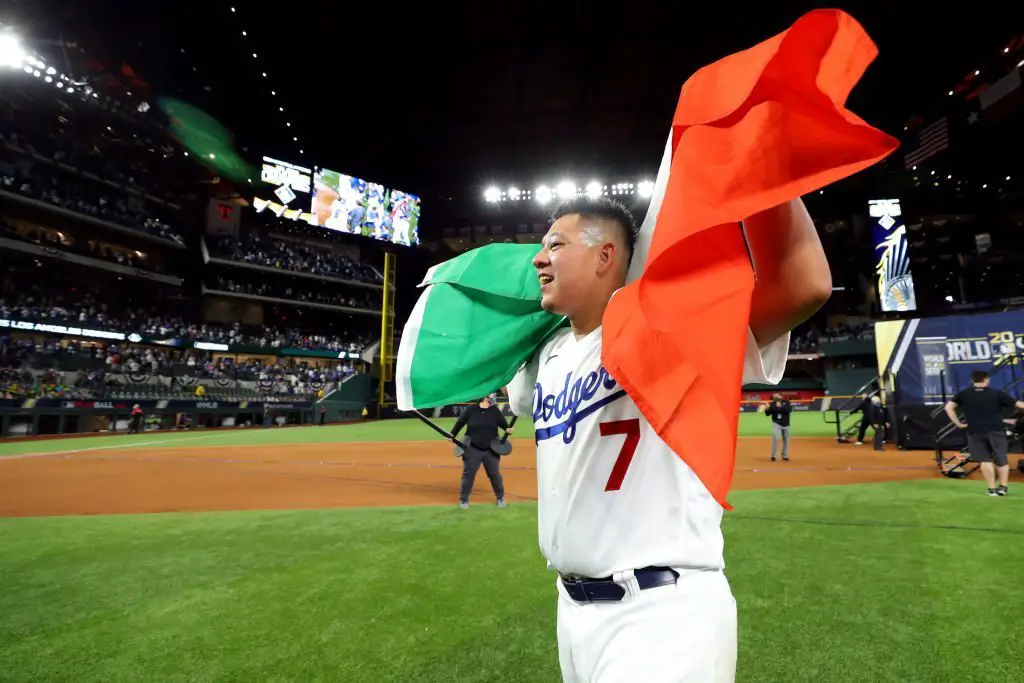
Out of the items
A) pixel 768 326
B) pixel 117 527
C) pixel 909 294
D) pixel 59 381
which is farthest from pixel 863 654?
pixel 59 381

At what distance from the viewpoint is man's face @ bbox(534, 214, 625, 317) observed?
5.73 feet

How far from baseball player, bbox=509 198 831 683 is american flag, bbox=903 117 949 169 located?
104ft

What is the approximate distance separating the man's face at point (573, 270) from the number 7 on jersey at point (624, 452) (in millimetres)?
439

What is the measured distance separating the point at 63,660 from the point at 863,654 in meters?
5.35

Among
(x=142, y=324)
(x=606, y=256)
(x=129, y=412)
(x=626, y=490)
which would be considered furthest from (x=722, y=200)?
(x=142, y=324)

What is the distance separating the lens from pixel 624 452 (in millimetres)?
1552

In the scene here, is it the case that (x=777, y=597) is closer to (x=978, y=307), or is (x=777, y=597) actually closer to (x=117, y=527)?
(x=117, y=527)

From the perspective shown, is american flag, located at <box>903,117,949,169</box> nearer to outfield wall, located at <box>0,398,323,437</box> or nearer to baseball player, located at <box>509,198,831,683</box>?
baseball player, located at <box>509,198,831,683</box>

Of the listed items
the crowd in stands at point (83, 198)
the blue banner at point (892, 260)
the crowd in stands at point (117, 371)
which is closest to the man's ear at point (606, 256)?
the blue banner at point (892, 260)

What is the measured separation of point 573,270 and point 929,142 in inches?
1274

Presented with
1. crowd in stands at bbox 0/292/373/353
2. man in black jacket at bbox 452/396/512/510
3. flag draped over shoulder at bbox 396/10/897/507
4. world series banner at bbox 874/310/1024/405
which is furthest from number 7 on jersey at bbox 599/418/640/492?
crowd in stands at bbox 0/292/373/353

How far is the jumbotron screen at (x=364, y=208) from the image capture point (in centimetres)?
4581

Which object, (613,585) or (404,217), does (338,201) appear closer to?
(404,217)

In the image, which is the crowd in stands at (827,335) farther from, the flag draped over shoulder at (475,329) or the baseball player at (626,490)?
the baseball player at (626,490)
